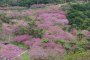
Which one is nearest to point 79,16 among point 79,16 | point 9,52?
point 79,16

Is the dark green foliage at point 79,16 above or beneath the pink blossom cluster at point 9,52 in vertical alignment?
beneath

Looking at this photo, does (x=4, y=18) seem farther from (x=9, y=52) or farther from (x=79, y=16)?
(x=9, y=52)

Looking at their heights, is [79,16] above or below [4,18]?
below

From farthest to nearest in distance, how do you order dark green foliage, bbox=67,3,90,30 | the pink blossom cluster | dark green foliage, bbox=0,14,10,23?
dark green foliage, bbox=0,14,10,23, dark green foliage, bbox=67,3,90,30, the pink blossom cluster

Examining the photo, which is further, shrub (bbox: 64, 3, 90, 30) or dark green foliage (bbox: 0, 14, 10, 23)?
dark green foliage (bbox: 0, 14, 10, 23)

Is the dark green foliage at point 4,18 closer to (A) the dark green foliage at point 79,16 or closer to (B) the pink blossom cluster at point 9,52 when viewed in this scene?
(A) the dark green foliage at point 79,16

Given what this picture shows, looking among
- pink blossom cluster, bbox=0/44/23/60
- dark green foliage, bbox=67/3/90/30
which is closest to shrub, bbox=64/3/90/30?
dark green foliage, bbox=67/3/90/30

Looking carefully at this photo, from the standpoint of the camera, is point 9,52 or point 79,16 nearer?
point 9,52

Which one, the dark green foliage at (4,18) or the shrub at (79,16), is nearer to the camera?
the shrub at (79,16)

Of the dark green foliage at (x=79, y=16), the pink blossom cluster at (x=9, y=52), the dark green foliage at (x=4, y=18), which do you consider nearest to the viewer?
the pink blossom cluster at (x=9, y=52)

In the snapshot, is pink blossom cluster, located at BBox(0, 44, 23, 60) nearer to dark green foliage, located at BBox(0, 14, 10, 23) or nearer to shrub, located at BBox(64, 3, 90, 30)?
dark green foliage, located at BBox(0, 14, 10, 23)

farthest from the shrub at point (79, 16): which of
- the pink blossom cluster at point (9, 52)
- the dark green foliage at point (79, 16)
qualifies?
the pink blossom cluster at point (9, 52)
